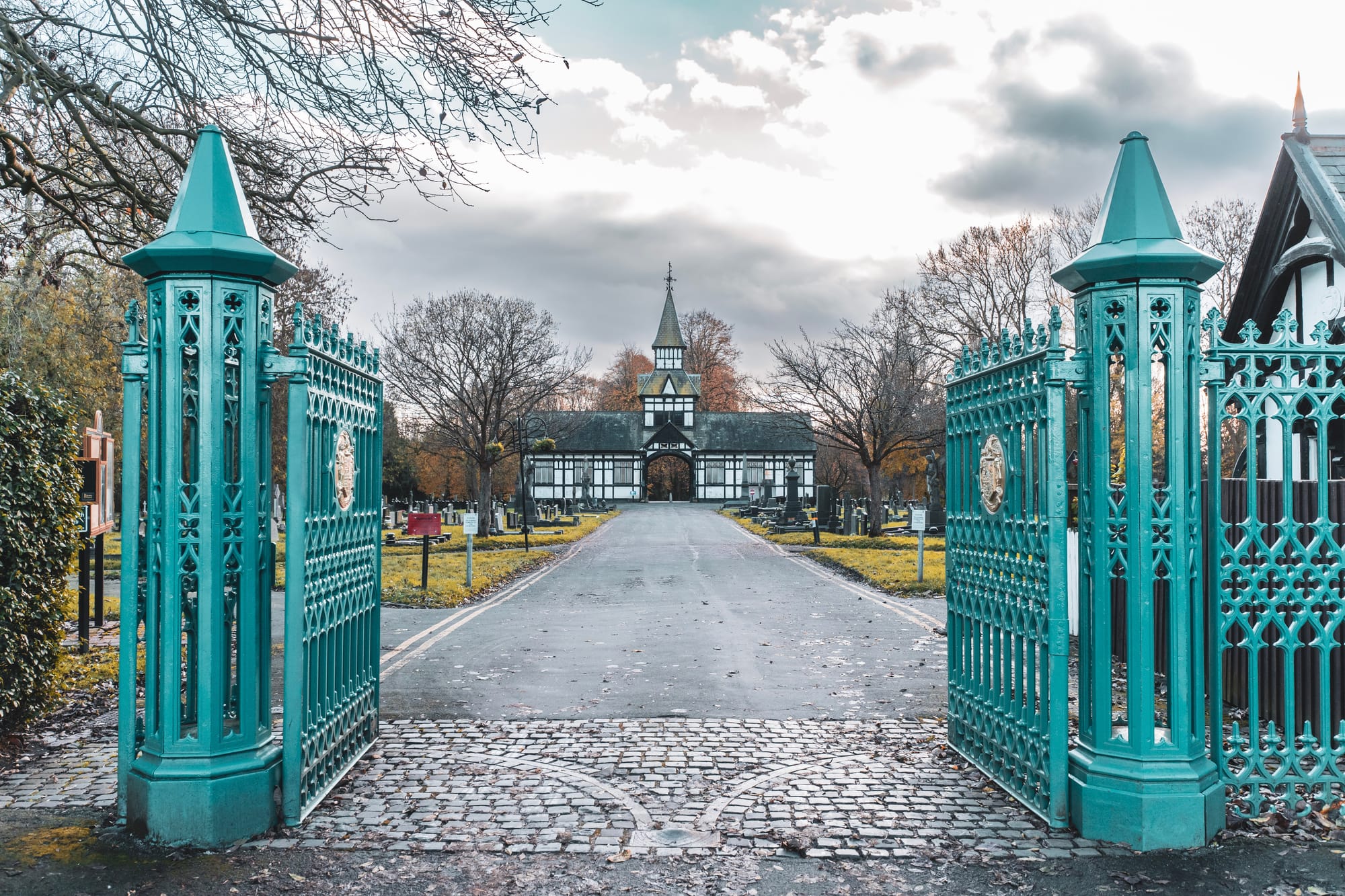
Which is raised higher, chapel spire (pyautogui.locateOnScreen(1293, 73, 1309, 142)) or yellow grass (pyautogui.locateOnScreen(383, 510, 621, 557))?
chapel spire (pyautogui.locateOnScreen(1293, 73, 1309, 142))

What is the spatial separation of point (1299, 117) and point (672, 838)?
12483mm

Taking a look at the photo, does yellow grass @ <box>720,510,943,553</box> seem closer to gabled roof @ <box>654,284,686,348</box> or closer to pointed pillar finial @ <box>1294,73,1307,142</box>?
pointed pillar finial @ <box>1294,73,1307,142</box>

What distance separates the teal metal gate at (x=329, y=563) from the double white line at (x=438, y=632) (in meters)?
1.15

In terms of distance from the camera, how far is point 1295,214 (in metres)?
12.2

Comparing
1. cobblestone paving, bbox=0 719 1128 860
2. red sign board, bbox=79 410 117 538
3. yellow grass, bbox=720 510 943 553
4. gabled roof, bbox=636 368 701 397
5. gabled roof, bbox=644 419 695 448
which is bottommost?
yellow grass, bbox=720 510 943 553

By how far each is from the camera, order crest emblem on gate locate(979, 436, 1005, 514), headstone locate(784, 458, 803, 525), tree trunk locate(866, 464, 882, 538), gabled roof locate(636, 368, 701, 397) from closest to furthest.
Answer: crest emblem on gate locate(979, 436, 1005, 514)
tree trunk locate(866, 464, 882, 538)
headstone locate(784, 458, 803, 525)
gabled roof locate(636, 368, 701, 397)

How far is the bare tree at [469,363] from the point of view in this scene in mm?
27719

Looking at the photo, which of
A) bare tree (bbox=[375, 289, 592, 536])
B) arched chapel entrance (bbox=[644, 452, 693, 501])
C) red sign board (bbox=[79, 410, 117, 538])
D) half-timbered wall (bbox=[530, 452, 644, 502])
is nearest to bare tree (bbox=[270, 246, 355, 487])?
bare tree (bbox=[375, 289, 592, 536])

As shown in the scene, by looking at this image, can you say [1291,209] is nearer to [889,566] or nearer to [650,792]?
[889,566]

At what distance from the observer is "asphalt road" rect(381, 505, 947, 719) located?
23.3 feet

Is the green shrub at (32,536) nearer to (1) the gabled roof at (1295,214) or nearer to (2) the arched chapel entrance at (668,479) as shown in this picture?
(1) the gabled roof at (1295,214)

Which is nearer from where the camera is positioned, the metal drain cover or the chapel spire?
the metal drain cover

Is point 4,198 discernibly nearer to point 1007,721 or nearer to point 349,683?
point 349,683

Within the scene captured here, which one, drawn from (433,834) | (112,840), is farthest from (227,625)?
(433,834)
